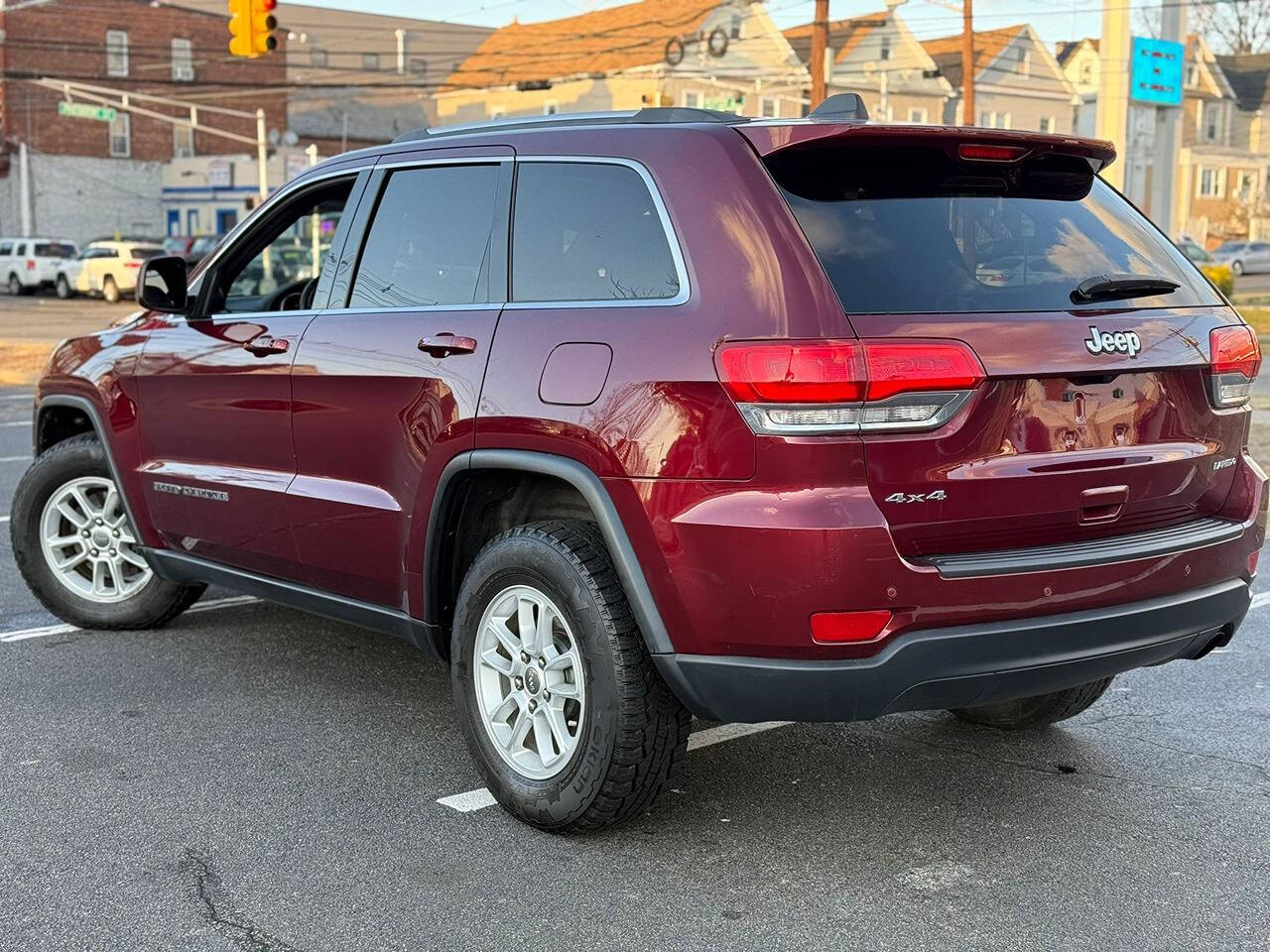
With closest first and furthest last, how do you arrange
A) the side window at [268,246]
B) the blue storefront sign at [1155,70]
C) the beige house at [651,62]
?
the side window at [268,246]
the blue storefront sign at [1155,70]
the beige house at [651,62]

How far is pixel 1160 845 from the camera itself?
Result: 13.2ft

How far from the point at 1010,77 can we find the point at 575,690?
71907 millimetres

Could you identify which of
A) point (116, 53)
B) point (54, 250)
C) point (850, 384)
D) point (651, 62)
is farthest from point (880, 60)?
point (850, 384)

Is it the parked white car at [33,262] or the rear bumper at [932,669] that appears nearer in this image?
the rear bumper at [932,669]

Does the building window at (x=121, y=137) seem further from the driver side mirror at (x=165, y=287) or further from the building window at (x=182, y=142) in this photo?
the driver side mirror at (x=165, y=287)

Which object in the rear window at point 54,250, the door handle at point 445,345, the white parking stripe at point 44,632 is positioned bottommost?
the white parking stripe at point 44,632

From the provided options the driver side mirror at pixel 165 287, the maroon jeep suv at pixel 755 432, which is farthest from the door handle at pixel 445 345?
the driver side mirror at pixel 165 287

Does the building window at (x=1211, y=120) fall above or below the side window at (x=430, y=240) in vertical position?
above

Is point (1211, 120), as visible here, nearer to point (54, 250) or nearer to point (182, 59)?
point (182, 59)

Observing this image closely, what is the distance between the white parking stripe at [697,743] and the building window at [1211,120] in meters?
79.2

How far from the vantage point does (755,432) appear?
352cm

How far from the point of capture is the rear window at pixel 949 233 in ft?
12.1

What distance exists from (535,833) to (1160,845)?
1675 millimetres

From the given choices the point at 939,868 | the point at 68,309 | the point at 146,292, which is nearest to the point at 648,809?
the point at 939,868
